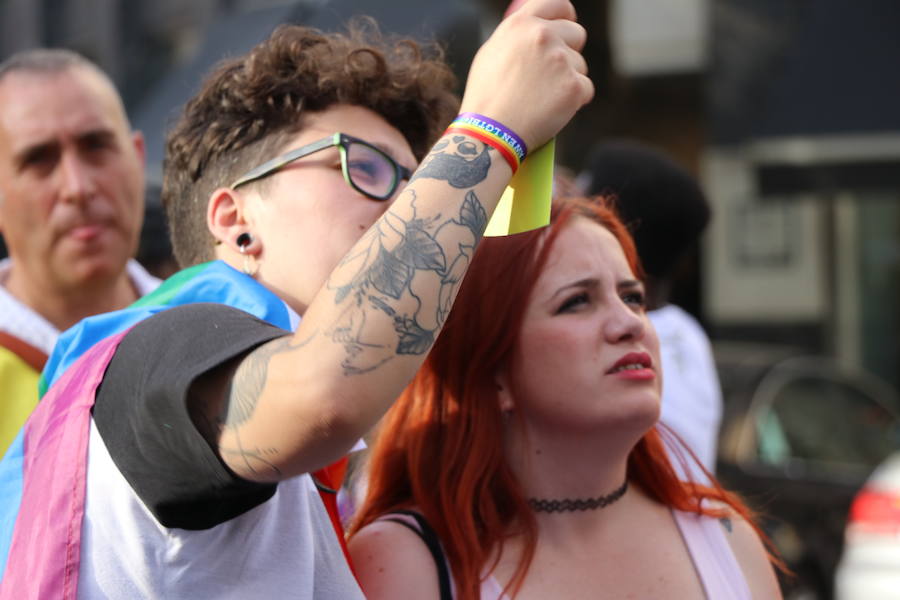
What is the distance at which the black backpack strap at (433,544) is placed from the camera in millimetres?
2131

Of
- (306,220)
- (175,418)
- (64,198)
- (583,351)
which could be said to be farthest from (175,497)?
(64,198)

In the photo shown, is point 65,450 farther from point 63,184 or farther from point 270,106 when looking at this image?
point 63,184

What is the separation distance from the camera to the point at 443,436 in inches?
95.0

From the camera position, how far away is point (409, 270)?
141 cm

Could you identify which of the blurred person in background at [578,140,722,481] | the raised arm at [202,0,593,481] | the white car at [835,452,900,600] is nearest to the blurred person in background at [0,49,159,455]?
the blurred person in background at [578,140,722,481]

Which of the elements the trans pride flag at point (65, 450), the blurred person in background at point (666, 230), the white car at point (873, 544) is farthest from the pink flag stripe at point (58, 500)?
the white car at point (873, 544)

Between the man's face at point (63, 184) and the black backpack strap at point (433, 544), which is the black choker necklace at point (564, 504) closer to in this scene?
the black backpack strap at point (433, 544)

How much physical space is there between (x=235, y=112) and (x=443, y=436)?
0.78 m

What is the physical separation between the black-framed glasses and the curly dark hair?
5 cm

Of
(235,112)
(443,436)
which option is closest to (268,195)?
(235,112)

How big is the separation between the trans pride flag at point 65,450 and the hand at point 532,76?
1.48 feet

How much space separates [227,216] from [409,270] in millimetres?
623

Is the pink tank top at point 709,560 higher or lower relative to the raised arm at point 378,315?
lower

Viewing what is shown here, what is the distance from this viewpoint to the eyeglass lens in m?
1.88
